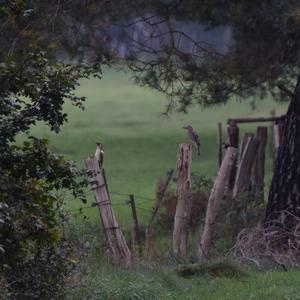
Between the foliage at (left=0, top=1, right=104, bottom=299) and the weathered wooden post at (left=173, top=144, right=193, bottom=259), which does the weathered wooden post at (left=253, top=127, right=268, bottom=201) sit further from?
the foliage at (left=0, top=1, right=104, bottom=299)

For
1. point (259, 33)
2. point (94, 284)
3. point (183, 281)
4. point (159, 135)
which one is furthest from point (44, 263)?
point (159, 135)

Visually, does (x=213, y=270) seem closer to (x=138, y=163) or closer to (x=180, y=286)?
(x=180, y=286)

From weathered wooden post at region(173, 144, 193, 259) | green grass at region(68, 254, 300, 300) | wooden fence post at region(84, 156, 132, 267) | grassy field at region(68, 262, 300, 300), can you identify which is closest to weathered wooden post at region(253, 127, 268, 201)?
weathered wooden post at region(173, 144, 193, 259)

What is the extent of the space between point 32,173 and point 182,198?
4363mm

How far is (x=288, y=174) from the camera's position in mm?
11828

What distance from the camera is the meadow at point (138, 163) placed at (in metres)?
8.21

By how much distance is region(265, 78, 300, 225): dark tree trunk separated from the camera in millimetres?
11734

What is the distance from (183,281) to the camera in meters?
8.93

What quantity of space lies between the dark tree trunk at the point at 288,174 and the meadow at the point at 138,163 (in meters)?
2.02

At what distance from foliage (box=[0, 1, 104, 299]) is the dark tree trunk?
4.87 m

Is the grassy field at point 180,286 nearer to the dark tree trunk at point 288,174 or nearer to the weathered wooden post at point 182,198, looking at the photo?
the weathered wooden post at point 182,198

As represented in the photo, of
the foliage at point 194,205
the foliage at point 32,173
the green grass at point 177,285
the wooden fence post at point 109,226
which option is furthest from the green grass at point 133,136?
the foliage at point 32,173

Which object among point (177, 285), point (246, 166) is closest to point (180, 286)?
point (177, 285)

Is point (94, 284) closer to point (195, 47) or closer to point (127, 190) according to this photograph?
point (195, 47)
